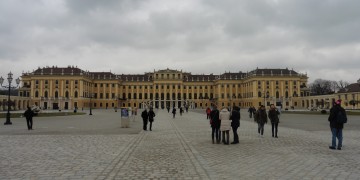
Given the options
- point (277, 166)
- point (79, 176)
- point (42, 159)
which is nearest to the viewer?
point (79, 176)

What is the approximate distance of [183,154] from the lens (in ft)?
36.8

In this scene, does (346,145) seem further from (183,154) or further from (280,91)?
(280,91)

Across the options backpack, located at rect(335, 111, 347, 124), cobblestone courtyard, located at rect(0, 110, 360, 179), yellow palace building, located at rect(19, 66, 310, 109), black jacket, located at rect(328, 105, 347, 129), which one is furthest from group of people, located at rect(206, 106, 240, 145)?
yellow palace building, located at rect(19, 66, 310, 109)

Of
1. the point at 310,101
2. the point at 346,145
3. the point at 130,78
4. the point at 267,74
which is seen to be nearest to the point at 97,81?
the point at 130,78

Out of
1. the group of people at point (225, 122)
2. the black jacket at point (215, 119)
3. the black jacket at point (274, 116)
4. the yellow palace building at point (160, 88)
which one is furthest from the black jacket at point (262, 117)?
the yellow palace building at point (160, 88)

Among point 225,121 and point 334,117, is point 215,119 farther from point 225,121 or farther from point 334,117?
point 334,117

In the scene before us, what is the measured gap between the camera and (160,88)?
136125 millimetres

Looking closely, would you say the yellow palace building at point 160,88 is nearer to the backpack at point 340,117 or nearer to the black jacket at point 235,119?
the black jacket at point 235,119

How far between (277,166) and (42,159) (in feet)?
22.7

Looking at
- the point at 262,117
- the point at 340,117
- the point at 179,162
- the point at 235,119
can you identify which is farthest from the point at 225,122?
the point at 179,162

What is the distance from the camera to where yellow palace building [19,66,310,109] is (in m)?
112

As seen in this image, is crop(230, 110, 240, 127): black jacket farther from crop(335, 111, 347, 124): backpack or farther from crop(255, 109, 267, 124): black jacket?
crop(335, 111, 347, 124): backpack

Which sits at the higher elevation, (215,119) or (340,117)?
(340,117)

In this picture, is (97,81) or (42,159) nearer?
(42,159)
